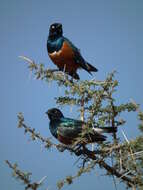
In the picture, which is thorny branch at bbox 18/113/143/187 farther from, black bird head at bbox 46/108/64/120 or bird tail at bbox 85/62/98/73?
bird tail at bbox 85/62/98/73

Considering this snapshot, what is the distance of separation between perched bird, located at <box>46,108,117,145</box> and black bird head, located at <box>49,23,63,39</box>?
126 inches

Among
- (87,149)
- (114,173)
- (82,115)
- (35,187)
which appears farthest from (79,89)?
(35,187)

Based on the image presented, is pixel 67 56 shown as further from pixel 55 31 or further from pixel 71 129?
pixel 71 129

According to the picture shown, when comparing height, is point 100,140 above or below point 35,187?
above

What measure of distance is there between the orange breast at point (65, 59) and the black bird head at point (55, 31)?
92 centimetres

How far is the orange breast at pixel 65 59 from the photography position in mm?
8484

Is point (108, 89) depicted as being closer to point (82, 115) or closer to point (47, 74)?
point (82, 115)

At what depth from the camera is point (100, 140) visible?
15.4 feet

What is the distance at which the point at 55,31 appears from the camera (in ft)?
31.6

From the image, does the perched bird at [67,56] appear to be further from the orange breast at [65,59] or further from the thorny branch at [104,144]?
the thorny branch at [104,144]

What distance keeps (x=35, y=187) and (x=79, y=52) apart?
6.14 m

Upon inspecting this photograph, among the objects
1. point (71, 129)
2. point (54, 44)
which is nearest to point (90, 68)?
A: point (54, 44)

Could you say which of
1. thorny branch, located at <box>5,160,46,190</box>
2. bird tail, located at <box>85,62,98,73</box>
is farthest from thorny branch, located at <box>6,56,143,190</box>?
bird tail, located at <box>85,62,98,73</box>

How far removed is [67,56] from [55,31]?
4.32 ft
